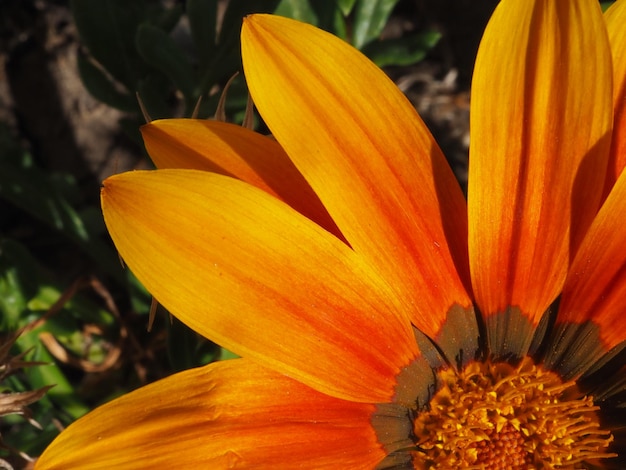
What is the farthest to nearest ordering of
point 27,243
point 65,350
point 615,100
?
point 27,243, point 65,350, point 615,100

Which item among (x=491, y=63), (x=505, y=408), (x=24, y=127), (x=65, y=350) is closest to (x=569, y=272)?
(x=505, y=408)

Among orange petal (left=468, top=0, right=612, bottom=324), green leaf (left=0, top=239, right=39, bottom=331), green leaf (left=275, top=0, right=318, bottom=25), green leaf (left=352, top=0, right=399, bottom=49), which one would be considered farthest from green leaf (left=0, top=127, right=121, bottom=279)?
orange petal (left=468, top=0, right=612, bottom=324)

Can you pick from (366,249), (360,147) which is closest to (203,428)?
(366,249)

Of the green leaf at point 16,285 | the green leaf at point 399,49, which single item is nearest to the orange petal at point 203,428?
the green leaf at point 16,285

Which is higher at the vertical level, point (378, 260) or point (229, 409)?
point (378, 260)

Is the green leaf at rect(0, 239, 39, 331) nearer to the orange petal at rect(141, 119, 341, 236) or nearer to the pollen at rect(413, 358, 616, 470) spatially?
the orange petal at rect(141, 119, 341, 236)

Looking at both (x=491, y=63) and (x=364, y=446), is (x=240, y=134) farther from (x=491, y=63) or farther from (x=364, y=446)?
(x=364, y=446)

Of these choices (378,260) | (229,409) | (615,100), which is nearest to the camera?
(229,409)
